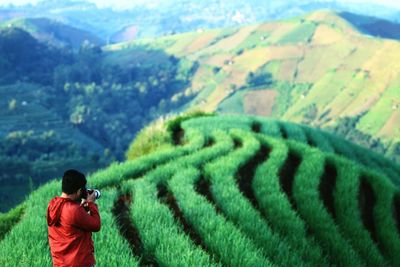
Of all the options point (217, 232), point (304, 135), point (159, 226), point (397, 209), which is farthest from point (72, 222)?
point (304, 135)

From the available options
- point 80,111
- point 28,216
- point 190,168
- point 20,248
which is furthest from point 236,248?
point 80,111

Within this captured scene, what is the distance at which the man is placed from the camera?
15.5 ft

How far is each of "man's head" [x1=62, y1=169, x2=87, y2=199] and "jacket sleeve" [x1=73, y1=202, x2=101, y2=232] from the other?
17 centimetres

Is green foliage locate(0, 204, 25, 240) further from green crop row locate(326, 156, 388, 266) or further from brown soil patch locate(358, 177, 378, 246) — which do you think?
brown soil patch locate(358, 177, 378, 246)

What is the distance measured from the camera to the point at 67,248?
4902 millimetres

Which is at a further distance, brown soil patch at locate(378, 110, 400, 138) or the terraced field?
brown soil patch at locate(378, 110, 400, 138)

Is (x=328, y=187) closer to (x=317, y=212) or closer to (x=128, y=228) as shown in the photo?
(x=317, y=212)

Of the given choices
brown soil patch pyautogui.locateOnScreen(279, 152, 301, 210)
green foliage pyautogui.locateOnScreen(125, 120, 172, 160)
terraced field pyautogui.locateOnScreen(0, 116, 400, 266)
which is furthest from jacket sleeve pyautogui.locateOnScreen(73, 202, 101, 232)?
green foliage pyautogui.locateOnScreen(125, 120, 172, 160)

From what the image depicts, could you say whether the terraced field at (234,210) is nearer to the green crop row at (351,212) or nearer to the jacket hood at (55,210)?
the green crop row at (351,212)

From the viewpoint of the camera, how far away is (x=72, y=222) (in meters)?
4.72

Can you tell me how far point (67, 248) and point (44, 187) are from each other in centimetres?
490

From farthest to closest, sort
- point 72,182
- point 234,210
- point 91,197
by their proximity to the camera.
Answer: point 234,210 → point 91,197 → point 72,182

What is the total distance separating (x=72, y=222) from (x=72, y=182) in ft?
1.29

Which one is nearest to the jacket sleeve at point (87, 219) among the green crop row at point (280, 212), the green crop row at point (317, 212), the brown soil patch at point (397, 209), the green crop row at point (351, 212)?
the green crop row at point (280, 212)
